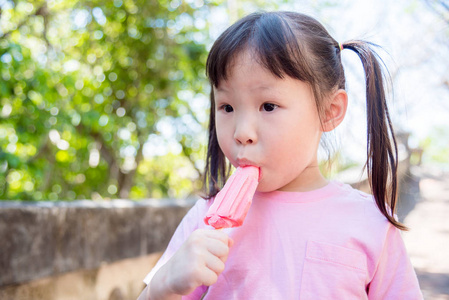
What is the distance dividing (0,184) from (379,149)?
2757mm

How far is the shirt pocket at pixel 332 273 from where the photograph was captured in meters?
1.33

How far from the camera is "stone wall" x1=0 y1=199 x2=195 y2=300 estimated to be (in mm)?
2137

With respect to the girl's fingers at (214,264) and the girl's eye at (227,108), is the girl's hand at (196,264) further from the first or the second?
the girl's eye at (227,108)

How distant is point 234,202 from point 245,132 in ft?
0.60

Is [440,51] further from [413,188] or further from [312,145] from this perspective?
[312,145]

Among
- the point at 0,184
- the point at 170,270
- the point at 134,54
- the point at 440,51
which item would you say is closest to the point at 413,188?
the point at 440,51

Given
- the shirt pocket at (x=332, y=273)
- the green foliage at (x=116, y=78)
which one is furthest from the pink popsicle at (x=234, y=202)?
the green foliage at (x=116, y=78)

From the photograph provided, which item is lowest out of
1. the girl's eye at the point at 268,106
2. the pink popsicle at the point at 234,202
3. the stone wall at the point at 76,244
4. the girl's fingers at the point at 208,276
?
the stone wall at the point at 76,244

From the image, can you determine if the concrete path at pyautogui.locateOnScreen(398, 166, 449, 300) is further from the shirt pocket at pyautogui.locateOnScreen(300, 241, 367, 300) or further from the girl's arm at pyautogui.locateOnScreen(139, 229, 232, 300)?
the girl's arm at pyautogui.locateOnScreen(139, 229, 232, 300)

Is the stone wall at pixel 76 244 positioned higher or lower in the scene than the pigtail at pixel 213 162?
lower

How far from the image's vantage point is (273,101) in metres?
1.33

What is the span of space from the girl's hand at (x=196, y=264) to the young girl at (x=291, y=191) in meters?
0.03

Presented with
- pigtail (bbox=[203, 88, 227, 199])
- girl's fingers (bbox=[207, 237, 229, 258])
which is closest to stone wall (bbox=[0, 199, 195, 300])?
pigtail (bbox=[203, 88, 227, 199])

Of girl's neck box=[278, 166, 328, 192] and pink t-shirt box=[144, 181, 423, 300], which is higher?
girl's neck box=[278, 166, 328, 192]
